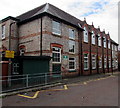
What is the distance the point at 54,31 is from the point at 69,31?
9.08 ft

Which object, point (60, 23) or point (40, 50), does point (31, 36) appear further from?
point (60, 23)

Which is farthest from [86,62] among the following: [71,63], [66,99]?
[66,99]

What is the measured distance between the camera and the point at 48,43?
12.6 metres

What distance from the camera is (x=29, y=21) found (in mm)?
14438

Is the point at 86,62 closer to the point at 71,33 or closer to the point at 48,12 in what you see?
the point at 71,33

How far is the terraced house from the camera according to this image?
430 inches

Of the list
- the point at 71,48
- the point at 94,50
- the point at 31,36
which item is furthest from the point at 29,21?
the point at 94,50

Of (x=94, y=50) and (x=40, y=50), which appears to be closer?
(x=40, y=50)

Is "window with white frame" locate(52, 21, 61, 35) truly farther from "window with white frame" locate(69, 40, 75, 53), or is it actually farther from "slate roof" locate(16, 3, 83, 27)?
"window with white frame" locate(69, 40, 75, 53)

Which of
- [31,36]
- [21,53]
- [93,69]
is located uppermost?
[31,36]

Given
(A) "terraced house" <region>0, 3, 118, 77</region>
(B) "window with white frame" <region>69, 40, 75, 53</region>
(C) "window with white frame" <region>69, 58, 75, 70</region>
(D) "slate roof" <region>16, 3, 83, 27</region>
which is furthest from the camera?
(B) "window with white frame" <region>69, 40, 75, 53</region>

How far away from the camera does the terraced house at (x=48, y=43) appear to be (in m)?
10.9

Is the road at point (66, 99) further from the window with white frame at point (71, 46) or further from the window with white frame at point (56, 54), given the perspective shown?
the window with white frame at point (71, 46)

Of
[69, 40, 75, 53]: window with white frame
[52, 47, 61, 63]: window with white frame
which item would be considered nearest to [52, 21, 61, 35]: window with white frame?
[52, 47, 61, 63]: window with white frame
